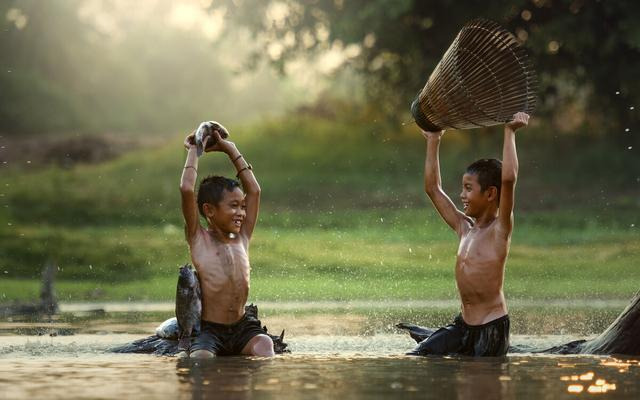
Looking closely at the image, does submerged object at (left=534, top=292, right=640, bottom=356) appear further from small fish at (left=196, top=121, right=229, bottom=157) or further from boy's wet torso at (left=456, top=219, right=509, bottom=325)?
small fish at (left=196, top=121, right=229, bottom=157)

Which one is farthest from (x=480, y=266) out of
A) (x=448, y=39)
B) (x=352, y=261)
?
(x=448, y=39)

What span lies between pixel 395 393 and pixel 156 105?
42323mm

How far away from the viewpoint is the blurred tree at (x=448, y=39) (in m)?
21.7

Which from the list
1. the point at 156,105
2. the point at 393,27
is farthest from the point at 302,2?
the point at 156,105

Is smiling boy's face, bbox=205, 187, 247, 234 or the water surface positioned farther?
smiling boy's face, bbox=205, 187, 247, 234

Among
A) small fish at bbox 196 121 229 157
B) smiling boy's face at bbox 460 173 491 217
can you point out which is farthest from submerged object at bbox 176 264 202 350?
smiling boy's face at bbox 460 173 491 217

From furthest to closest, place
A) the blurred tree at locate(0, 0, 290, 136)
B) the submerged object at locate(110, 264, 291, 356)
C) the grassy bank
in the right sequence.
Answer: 1. the blurred tree at locate(0, 0, 290, 136)
2. the grassy bank
3. the submerged object at locate(110, 264, 291, 356)

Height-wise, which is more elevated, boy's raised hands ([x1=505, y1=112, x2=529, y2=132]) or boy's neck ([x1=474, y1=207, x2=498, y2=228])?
boy's raised hands ([x1=505, y1=112, x2=529, y2=132])

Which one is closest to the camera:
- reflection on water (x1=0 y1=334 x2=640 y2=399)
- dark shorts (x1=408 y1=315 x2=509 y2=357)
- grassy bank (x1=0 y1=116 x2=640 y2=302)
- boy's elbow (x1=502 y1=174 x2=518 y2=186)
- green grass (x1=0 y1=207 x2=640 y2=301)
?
reflection on water (x1=0 y1=334 x2=640 y2=399)

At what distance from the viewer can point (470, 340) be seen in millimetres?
7551

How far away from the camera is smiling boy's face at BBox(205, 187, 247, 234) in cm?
777

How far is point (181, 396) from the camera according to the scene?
18.6 feet

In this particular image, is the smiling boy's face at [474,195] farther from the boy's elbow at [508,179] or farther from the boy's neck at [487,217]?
the boy's elbow at [508,179]

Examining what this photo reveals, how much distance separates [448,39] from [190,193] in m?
16.5
